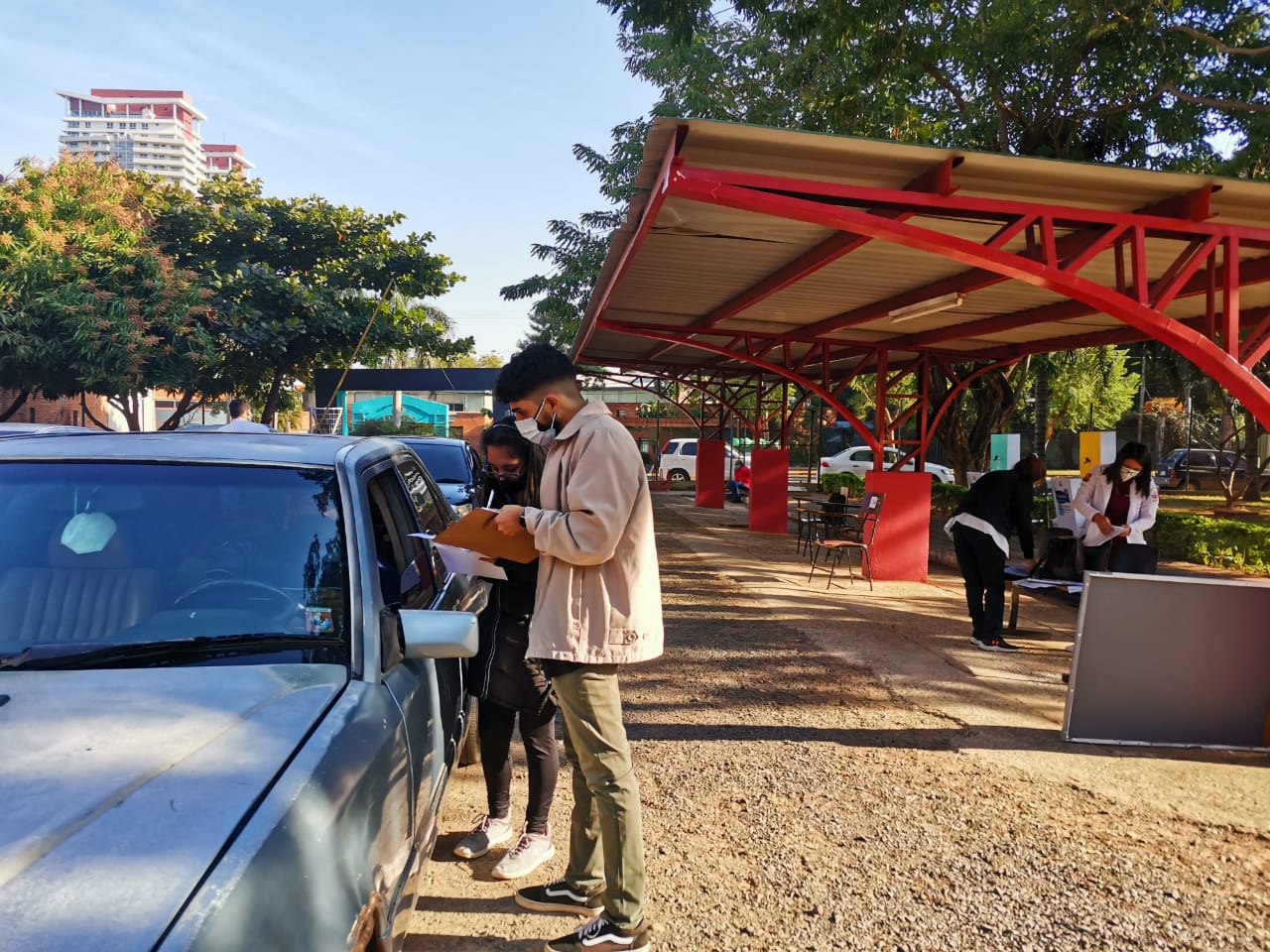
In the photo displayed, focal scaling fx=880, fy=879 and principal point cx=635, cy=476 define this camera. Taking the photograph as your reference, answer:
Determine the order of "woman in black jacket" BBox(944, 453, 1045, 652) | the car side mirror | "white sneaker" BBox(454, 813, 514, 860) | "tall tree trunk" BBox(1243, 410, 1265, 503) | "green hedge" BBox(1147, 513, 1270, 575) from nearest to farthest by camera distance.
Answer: the car side mirror < "white sneaker" BBox(454, 813, 514, 860) < "woman in black jacket" BBox(944, 453, 1045, 652) < "green hedge" BBox(1147, 513, 1270, 575) < "tall tree trunk" BBox(1243, 410, 1265, 503)

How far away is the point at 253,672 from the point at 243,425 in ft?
13.3

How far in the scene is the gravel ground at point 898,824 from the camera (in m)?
3.12

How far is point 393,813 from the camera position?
7.14 ft

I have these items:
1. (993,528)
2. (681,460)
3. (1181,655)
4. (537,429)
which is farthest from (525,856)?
(681,460)

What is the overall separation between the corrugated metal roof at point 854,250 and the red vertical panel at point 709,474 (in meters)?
9.21

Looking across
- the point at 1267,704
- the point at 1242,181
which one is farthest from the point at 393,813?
the point at 1242,181

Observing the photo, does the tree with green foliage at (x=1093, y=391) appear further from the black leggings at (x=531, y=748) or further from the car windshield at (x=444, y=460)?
the black leggings at (x=531, y=748)

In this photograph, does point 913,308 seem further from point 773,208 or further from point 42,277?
point 42,277

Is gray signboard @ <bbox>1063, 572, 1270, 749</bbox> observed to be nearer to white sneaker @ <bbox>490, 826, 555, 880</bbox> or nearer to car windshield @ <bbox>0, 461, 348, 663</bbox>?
white sneaker @ <bbox>490, 826, 555, 880</bbox>

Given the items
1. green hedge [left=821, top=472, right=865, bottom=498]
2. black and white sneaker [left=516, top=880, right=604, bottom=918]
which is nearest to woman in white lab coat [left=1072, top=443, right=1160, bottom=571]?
black and white sneaker [left=516, top=880, right=604, bottom=918]

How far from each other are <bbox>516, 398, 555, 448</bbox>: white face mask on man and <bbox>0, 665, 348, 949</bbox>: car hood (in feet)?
3.23

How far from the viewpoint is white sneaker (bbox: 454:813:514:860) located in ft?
11.5

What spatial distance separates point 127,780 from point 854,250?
6.54 meters

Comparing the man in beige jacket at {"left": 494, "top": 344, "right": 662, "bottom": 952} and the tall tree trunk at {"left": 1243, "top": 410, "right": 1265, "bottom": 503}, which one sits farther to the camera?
the tall tree trunk at {"left": 1243, "top": 410, "right": 1265, "bottom": 503}
